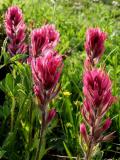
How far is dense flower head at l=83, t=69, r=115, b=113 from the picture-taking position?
1518 millimetres

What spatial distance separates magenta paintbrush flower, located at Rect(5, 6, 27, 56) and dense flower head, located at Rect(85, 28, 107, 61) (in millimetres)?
461

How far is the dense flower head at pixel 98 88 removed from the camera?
152 centimetres

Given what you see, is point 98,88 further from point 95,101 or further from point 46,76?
point 46,76

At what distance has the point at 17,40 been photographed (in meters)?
2.46

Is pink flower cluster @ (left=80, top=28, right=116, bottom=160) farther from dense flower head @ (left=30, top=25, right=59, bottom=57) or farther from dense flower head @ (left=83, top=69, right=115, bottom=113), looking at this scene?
dense flower head @ (left=30, top=25, right=59, bottom=57)

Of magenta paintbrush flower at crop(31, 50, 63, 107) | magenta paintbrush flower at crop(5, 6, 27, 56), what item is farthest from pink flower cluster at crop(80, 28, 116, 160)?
magenta paintbrush flower at crop(5, 6, 27, 56)

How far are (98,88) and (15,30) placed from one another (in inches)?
42.0

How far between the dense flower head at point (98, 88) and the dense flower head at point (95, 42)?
0.59m

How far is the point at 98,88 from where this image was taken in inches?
59.8

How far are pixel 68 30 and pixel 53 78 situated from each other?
422 cm

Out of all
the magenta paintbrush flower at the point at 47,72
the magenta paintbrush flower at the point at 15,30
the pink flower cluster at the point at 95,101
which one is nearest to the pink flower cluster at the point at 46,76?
the magenta paintbrush flower at the point at 47,72

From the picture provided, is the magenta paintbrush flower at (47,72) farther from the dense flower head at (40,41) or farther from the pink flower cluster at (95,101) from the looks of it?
the dense flower head at (40,41)

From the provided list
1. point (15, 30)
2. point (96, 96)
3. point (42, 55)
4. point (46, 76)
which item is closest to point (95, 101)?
point (96, 96)

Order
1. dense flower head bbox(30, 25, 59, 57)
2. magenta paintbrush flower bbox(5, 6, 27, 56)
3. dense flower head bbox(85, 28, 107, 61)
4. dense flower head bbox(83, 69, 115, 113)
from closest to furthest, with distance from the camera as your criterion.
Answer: dense flower head bbox(83, 69, 115, 113) → dense flower head bbox(30, 25, 59, 57) → dense flower head bbox(85, 28, 107, 61) → magenta paintbrush flower bbox(5, 6, 27, 56)
